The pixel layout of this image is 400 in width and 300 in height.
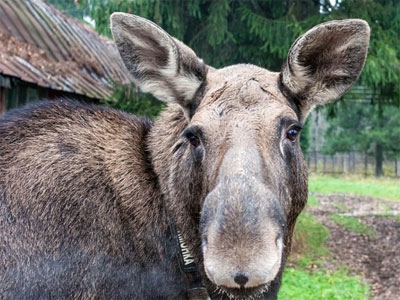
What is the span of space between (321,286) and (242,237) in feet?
25.6

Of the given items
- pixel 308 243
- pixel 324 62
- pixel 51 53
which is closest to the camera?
pixel 324 62

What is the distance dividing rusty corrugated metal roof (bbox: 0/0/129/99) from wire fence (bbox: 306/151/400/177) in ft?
91.7

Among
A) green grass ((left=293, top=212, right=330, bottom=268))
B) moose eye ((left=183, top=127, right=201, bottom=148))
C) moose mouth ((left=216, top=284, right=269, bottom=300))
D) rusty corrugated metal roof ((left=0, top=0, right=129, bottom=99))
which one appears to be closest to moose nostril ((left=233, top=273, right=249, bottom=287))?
moose mouth ((left=216, top=284, right=269, bottom=300))

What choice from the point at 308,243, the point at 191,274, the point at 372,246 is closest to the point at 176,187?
the point at 191,274

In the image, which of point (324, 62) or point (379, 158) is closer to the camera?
point (324, 62)

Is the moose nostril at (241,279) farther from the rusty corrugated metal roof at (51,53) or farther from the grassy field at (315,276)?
the rusty corrugated metal roof at (51,53)

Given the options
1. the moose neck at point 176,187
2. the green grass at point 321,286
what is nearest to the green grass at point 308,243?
the green grass at point 321,286

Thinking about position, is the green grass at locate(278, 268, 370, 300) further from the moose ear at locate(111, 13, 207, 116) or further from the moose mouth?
the moose mouth

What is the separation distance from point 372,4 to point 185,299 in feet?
25.1

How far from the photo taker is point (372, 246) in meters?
14.3

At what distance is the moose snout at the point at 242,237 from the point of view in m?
2.88

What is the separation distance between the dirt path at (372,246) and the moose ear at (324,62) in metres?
6.89

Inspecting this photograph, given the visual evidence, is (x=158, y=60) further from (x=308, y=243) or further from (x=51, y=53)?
(x=51, y=53)

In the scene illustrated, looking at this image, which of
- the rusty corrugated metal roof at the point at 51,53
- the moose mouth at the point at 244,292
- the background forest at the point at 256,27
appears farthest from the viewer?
the rusty corrugated metal roof at the point at 51,53
